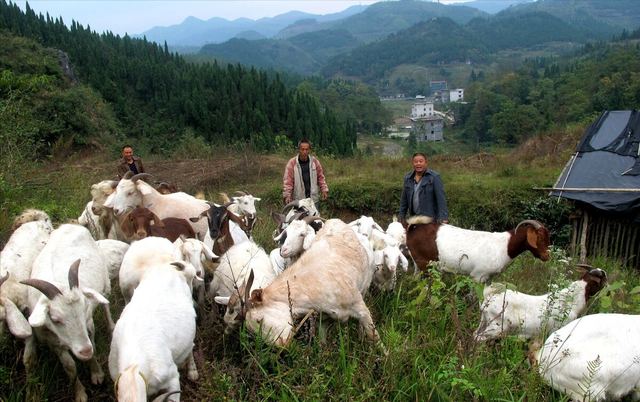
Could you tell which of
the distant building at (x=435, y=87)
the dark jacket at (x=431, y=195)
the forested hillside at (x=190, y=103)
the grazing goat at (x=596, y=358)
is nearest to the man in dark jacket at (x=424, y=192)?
the dark jacket at (x=431, y=195)

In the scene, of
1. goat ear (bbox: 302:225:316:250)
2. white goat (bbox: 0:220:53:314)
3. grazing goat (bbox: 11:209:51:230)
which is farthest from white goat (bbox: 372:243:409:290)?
grazing goat (bbox: 11:209:51:230)

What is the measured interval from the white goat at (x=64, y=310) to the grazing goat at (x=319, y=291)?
1.13 m

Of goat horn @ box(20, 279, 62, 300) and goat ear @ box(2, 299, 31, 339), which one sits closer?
goat horn @ box(20, 279, 62, 300)

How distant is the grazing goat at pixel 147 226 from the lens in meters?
5.12

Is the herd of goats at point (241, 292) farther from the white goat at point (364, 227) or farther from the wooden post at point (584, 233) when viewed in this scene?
the wooden post at point (584, 233)

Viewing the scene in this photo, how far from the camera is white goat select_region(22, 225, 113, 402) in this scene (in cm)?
304

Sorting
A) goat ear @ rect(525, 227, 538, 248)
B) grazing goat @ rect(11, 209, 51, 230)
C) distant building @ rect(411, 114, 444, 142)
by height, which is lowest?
distant building @ rect(411, 114, 444, 142)

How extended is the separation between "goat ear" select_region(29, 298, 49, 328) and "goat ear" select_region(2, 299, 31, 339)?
0.95ft

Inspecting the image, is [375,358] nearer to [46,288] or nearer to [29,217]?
[46,288]

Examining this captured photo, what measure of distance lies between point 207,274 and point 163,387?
6.97 ft

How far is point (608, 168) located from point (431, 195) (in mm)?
6177

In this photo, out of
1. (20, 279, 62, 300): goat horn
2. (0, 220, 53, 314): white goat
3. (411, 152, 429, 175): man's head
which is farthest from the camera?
(411, 152, 429, 175): man's head

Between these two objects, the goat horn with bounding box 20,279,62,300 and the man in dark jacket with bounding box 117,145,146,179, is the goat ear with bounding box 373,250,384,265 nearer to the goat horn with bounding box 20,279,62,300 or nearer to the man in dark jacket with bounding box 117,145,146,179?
the goat horn with bounding box 20,279,62,300

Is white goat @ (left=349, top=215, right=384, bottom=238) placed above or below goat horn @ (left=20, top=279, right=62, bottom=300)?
below
